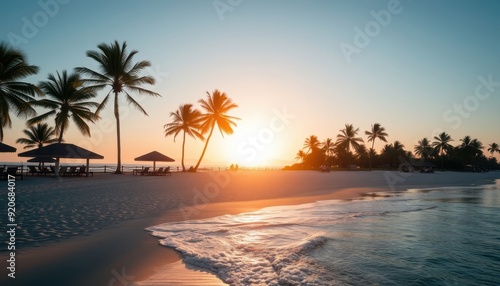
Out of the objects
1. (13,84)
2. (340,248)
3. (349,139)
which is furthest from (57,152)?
(349,139)

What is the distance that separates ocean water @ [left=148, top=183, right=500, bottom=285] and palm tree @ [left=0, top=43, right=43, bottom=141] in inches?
798

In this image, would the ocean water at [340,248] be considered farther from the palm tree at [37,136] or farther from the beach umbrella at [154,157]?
the palm tree at [37,136]

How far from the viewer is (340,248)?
551 centimetres

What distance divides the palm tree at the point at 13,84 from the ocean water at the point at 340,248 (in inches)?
798

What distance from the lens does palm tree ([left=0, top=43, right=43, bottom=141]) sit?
20.1 m

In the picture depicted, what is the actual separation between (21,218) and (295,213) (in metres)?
7.32

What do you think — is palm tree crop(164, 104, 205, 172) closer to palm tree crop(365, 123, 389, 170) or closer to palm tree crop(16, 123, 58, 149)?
palm tree crop(16, 123, 58, 149)

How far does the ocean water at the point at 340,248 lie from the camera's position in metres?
4.17

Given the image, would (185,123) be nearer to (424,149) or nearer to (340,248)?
(340,248)

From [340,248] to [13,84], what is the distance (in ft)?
79.4

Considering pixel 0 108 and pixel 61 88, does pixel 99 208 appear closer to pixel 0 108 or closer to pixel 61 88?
pixel 0 108

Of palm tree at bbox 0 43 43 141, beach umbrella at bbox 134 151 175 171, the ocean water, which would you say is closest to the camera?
the ocean water

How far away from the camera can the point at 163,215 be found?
8.42m

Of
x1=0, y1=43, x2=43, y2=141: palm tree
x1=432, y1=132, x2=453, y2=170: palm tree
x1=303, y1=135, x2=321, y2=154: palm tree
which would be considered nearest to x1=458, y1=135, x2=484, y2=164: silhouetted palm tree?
x1=432, y1=132, x2=453, y2=170: palm tree
